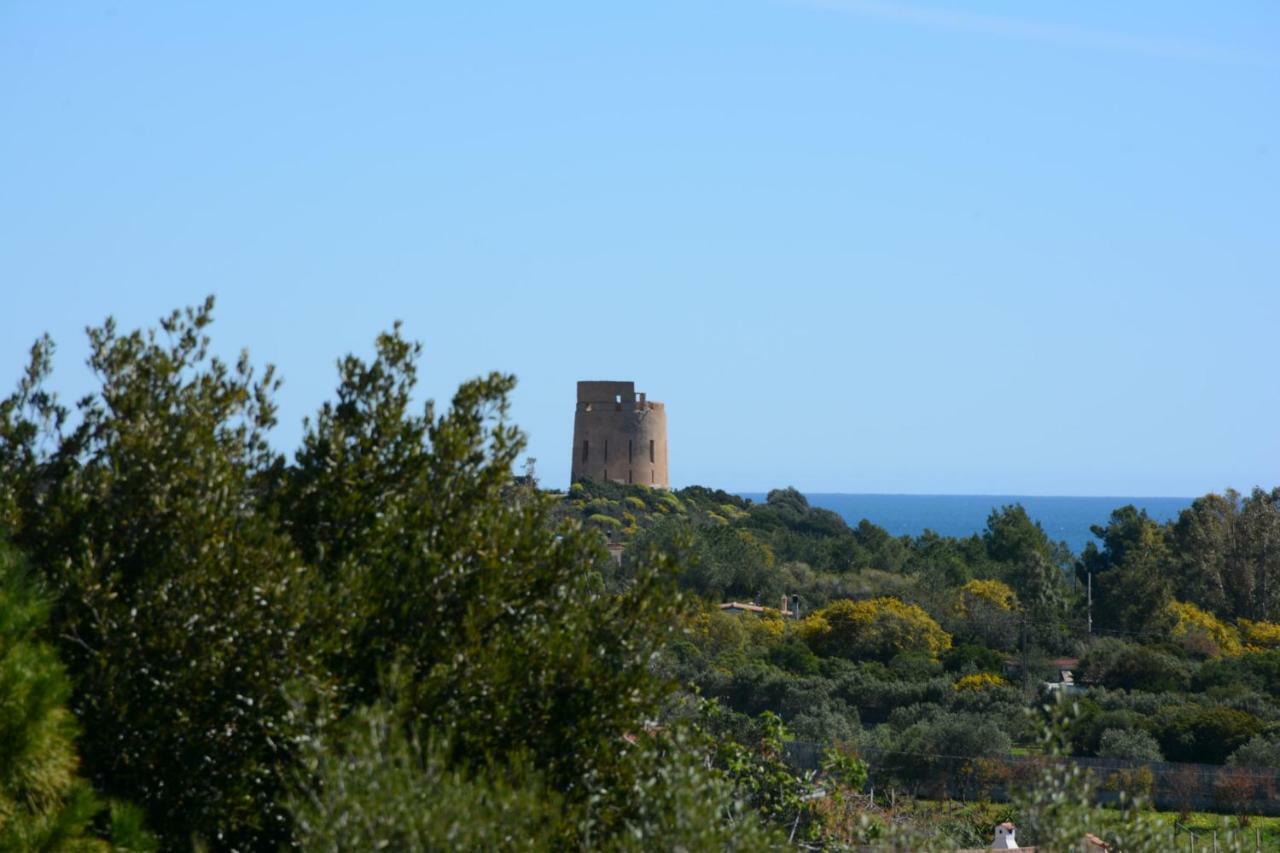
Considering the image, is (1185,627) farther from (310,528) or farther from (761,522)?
(310,528)

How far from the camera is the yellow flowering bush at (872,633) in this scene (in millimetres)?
40344

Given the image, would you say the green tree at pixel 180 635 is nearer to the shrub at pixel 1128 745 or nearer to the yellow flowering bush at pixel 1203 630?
the shrub at pixel 1128 745

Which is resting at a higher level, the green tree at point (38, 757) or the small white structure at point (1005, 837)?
the green tree at point (38, 757)

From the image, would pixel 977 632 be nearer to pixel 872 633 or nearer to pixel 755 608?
pixel 872 633

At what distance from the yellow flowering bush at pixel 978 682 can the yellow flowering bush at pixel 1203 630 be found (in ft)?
27.9

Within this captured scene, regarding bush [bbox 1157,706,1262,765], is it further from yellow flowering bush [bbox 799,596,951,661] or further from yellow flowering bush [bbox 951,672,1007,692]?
yellow flowering bush [bbox 799,596,951,661]

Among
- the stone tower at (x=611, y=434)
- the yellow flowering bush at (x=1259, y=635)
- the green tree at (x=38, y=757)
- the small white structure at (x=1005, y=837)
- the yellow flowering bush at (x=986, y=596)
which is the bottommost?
the small white structure at (x=1005, y=837)

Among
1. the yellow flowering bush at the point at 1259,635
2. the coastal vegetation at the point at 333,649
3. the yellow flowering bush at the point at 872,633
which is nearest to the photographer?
the coastal vegetation at the point at 333,649

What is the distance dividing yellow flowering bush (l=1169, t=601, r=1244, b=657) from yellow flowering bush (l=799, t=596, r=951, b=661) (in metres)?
7.04

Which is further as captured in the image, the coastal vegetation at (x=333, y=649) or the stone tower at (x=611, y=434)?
the stone tower at (x=611, y=434)

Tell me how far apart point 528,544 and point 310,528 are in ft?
4.30

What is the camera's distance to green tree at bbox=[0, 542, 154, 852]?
7656 mm

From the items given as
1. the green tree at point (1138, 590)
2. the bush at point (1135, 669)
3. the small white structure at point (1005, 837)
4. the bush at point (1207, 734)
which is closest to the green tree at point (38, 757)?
the small white structure at point (1005, 837)

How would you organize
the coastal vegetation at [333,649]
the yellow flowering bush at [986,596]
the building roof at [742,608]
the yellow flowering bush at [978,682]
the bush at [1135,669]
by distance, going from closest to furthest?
the coastal vegetation at [333,649]
the yellow flowering bush at [978,682]
the bush at [1135,669]
the building roof at [742,608]
the yellow flowering bush at [986,596]
